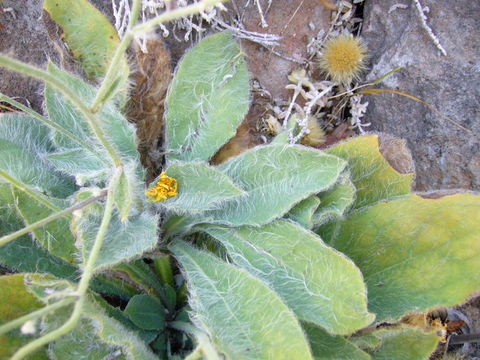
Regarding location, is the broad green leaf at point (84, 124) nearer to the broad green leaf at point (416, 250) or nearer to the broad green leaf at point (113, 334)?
the broad green leaf at point (113, 334)

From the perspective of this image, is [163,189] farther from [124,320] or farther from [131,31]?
[131,31]

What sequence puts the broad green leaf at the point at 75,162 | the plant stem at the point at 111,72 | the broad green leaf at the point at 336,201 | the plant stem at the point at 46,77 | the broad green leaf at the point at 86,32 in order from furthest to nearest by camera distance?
1. the broad green leaf at the point at 86,32
2. the broad green leaf at the point at 75,162
3. the broad green leaf at the point at 336,201
4. the plant stem at the point at 111,72
5. the plant stem at the point at 46,77

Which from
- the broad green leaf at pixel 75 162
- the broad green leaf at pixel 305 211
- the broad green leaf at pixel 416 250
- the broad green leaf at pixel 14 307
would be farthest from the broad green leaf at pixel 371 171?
the broad green leaf at pixel 14 307

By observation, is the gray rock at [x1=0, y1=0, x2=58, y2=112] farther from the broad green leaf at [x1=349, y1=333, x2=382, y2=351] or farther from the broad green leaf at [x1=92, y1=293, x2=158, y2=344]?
the broad green leaf at [x1=349, y1=333, x2=382, y2=351]

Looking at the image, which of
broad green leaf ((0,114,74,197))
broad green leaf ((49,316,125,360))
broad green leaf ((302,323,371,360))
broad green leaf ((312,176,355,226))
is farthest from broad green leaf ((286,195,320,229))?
broad green leaf ((0,114,74,197))

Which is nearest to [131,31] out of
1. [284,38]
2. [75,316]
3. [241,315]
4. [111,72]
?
[111,72]
